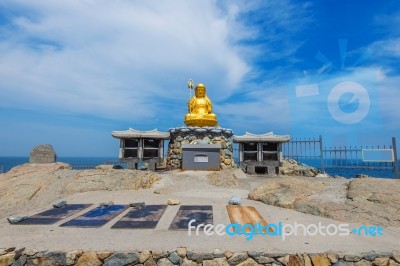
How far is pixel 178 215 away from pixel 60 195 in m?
5.13

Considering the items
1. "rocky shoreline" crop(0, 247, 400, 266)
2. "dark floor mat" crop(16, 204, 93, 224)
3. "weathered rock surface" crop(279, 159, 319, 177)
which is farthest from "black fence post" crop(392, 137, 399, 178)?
"dark floor mat" crop(16, 204, 93, 224)

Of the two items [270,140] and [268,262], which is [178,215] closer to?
[268,262]

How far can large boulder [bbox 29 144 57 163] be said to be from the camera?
16953 millimetres

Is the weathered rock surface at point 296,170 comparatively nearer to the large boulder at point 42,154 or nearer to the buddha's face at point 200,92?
the buddha's face at point 200,92

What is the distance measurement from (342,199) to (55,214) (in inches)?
293

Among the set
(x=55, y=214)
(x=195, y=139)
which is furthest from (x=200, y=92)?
(x=55, y=214)

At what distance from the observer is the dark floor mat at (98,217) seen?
535 centimetres

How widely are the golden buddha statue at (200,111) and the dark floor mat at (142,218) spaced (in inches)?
428

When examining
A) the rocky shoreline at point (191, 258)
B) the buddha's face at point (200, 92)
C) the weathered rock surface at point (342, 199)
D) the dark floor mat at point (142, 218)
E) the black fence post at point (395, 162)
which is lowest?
the rocky shoreline at point (191, 258)

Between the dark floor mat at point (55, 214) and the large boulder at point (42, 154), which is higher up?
the large boulder at point (42, 154)

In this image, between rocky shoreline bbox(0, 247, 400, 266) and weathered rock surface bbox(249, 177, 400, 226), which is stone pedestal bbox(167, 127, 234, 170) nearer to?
weathered rock surface bbox(249, 177, 400, 226)

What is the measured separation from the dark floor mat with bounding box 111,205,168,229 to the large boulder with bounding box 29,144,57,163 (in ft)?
43.1

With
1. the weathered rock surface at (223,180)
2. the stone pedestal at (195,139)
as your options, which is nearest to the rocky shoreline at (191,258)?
the weathered rock surface at (223,180)

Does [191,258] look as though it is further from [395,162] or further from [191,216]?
[395,162]
